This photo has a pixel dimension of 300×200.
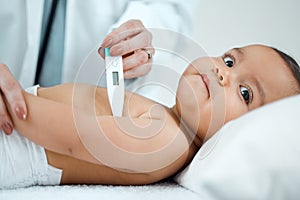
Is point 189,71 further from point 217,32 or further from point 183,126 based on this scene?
point 217,32

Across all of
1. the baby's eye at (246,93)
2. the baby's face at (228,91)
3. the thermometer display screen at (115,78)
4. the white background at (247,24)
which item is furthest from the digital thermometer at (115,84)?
the white background at (247,24)

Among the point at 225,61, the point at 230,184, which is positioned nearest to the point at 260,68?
the point at 225,61

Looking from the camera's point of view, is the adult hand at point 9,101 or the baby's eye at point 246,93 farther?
the baby's eye at point 246,93

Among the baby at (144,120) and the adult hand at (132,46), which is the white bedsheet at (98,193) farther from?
the adult hand at (132,46)

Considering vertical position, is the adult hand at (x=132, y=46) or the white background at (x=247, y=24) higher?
the adult hand at (x=132, y=46)

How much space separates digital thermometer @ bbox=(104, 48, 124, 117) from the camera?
2.68ft

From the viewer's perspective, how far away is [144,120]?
0.77 metres

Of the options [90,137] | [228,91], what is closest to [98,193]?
[90,137]

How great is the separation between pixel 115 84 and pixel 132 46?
0.10m

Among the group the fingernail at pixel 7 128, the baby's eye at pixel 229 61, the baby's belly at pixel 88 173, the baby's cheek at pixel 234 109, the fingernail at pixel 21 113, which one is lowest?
the baby's belly at pixel 88 173

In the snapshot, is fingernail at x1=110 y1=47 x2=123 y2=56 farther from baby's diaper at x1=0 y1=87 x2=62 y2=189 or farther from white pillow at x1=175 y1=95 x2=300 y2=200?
white pillow at x1=175 y1=95 x2=300 y2=200

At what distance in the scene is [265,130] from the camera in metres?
0.52

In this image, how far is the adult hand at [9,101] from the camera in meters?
0.71

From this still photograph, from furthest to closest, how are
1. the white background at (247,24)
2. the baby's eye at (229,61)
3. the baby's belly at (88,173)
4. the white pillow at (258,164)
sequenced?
1. the white background at (247,24)
2. the baby's eye at (229,61)
3. the baby's belly at (88,173)
4. the white pillow at (258,164)
